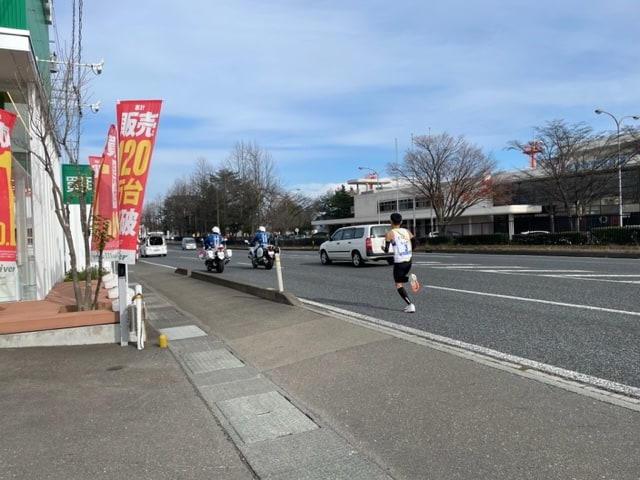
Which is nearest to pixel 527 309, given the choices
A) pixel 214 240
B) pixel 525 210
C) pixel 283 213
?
pixel 214 240

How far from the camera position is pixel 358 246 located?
803 inches

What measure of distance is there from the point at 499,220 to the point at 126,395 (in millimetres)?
59906

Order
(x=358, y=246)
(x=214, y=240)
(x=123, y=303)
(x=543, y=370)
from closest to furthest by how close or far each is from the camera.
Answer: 1. (x=543, y=370)
2. (x=123, y=303)
3. (x=358, y=246)
4. (x=214, y=240)

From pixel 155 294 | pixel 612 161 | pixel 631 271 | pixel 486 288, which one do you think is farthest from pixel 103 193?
pixel 612 161

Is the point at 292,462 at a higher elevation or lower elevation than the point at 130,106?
lower

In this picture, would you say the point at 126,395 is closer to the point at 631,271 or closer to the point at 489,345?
the point at 489,345

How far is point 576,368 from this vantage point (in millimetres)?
5441

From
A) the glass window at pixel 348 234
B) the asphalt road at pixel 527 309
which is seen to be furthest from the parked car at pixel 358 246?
the asphalt road at pixel 527 309

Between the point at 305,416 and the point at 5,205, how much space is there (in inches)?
205

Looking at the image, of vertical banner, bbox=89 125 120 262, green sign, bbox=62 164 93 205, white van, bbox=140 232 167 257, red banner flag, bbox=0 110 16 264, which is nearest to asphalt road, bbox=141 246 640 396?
vertical banner, bbox=89 125 120 262

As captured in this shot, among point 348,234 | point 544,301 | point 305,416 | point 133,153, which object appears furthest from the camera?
point 348,234

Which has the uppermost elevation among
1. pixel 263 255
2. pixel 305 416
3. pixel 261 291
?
pixel 263 255

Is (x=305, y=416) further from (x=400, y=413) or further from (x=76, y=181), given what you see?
(x=76, y=181)

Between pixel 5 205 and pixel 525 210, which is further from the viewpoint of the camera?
pixel 525 210
